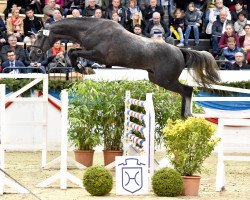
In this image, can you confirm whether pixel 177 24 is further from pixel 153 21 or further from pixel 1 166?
pixel 1 166

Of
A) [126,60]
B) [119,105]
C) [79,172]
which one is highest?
[126,60]


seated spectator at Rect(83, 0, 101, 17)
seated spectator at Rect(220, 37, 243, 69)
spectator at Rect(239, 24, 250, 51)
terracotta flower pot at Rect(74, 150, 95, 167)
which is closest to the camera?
terracotta flower pot at Rect(74, 150, 95, 167)

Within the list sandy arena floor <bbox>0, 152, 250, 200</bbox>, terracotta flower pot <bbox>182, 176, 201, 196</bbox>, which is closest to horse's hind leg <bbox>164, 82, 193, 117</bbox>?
sandy arena floor <bbox>0, 152, 250, 200</bbox>

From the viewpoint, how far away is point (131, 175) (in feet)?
39.1

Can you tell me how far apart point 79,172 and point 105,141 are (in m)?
0.92

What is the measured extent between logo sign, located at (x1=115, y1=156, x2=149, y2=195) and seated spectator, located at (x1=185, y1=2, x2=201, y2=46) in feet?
33.0

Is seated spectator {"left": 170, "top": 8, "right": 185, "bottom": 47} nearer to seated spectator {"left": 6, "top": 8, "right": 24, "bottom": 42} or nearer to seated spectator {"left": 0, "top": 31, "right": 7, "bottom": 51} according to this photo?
seated spectator {"left": 6, "top": 8, "right": 24, "bottom": 42}

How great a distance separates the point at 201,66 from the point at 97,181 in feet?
9.55

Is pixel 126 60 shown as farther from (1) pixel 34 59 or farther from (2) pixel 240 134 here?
(2) pixel 240 134

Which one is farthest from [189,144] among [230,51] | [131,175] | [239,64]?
[230,51]

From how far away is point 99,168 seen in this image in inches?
470

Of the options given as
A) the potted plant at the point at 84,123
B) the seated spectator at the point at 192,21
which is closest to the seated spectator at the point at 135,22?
the seated spectator at the point at 192,21

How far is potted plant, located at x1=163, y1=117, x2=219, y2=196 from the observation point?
11.9 metres

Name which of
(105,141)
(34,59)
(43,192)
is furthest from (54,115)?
(43,192)
